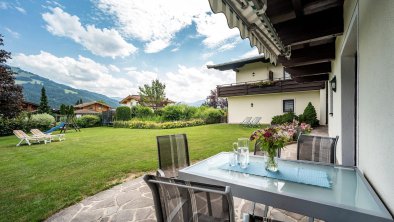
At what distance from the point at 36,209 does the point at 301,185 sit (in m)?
3.85

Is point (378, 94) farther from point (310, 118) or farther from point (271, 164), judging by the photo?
point (310, 118)

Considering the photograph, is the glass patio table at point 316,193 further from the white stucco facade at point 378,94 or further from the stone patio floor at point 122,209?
the stone patio floor at point 122,209

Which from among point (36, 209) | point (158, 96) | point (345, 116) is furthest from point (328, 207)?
point (158, 96)

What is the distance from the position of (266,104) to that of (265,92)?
138 cm

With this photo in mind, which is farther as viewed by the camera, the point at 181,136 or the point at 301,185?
the point at 181,136

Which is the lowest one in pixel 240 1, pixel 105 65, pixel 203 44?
pixel 240 1

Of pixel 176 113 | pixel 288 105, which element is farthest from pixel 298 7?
pixel 176 113

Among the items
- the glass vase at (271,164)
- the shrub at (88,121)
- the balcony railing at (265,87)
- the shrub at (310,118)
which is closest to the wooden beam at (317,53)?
the glass vase at (271,164)

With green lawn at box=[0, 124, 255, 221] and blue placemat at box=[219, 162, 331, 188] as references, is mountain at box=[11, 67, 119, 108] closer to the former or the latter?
green lawn at box=[0, 124, 255, 221]

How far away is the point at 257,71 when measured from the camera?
57.5 ft

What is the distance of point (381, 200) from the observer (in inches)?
49.3

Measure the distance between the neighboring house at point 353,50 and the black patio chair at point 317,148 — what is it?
25 cm

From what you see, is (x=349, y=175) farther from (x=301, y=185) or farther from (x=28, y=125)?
(x=28, y=125)

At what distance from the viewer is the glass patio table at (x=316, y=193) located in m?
1.14
